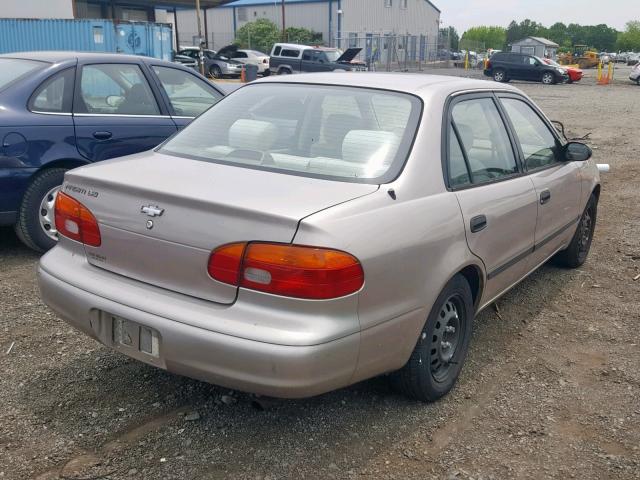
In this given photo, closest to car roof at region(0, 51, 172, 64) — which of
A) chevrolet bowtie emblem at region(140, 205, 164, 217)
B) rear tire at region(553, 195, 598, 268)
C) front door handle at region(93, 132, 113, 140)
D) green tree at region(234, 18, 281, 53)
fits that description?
front door handle at region(93, 132, 113, 140)

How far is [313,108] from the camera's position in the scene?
342 cm

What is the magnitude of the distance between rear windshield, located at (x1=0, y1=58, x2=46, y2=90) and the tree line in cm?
12189

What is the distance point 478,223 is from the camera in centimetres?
324

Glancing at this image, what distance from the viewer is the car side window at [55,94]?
5047mm

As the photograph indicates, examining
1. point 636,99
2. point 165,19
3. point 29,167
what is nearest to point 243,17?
point 165,19

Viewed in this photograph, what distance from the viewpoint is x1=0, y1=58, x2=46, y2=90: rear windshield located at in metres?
5.15

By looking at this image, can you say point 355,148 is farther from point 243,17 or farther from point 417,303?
point 243,17

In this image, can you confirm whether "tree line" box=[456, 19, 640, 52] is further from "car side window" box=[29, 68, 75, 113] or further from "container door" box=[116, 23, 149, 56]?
"car side window" box=[29, 68, 75, 113]

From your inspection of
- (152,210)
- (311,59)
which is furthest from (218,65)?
(152,210)

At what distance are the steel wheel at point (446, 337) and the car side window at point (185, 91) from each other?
365 centimetres

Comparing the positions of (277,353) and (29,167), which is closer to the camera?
(277,353)

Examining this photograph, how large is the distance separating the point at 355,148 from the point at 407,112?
0.34 m

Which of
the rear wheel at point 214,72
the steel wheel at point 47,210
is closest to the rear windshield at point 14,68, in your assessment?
the steel wheel at point 47,210

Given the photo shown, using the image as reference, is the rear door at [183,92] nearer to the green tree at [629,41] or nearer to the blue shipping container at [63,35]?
the blue shipping container at [63,35]
